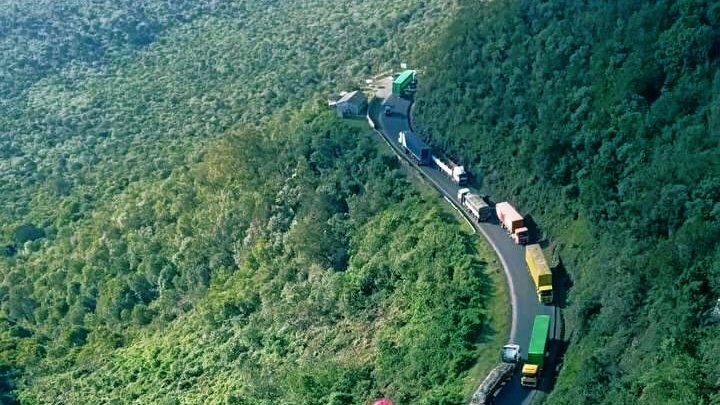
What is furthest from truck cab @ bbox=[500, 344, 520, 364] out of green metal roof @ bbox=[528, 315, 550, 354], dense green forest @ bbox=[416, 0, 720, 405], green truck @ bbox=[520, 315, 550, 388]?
dense green forest @ bbox=[416, 0, 720, 405]

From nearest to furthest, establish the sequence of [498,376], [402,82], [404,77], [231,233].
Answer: [498,376]
[231,233]
[402,82]
[404,77]

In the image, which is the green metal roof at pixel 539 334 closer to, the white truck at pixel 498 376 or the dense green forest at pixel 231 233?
the white truck at pixel 498 376

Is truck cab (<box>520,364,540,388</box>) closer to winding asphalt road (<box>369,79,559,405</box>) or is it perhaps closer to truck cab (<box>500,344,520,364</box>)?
winding asphalt road (<box>369,79,559,405</box>)

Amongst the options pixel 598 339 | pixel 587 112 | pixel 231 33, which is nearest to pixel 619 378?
pixel 598 339

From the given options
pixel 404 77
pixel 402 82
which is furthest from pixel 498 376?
pixel 404 77

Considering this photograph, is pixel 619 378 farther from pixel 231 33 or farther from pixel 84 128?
pixel 231 33

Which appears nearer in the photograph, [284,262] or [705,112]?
[705,112]

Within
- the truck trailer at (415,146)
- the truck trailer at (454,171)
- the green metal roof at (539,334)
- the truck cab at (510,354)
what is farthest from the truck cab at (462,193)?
the truck cab at (510,354)

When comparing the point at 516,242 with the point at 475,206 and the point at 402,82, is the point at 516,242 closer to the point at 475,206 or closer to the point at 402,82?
the point at 475,206
